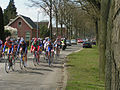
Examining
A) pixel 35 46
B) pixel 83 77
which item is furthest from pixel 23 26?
pixel 83 77

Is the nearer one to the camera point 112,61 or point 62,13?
point 112,61

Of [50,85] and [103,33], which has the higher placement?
[103,33]

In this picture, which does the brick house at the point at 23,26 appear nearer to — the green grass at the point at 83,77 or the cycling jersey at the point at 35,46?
the cycling jersey at the point at 35,46

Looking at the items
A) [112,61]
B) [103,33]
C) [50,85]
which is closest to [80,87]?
[50,85]

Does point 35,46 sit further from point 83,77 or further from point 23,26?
point 23,26

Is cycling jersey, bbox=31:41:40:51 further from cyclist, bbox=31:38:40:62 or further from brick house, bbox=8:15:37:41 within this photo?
brick house, bbox=8:15:37:41

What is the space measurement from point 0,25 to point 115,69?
31825 millimetres

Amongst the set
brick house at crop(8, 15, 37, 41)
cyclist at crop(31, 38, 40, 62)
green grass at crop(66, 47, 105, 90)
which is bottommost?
green grass at crop(66, 47, 105, 90)

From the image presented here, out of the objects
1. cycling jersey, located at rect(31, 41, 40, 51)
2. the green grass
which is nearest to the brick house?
cycling jersey, located at rect(31, 41, 40, 51)

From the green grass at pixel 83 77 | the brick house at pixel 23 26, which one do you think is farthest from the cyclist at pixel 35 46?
the brick house at pixel 23 26

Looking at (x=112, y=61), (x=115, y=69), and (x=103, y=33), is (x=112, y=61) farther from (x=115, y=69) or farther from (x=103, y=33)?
(x=103, y=33)

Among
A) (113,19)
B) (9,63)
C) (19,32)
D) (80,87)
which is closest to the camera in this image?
(113,19)

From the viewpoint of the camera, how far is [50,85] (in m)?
8.34

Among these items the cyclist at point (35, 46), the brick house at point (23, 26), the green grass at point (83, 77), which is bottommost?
the green grass at point (83, 77)
